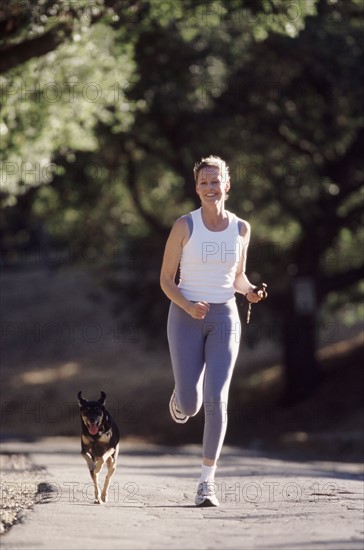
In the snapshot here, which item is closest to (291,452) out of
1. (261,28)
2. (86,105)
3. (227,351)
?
(86,105)

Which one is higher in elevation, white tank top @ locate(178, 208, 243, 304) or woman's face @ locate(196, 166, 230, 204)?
woman's face @ locate(196, 166, 230, 204)

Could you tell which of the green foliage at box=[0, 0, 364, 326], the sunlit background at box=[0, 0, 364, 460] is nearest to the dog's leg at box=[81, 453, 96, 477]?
the sunlit background at box=[0, 0, 364, 460]

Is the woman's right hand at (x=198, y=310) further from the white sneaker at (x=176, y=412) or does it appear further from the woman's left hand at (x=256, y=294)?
the white sneaker at (x=176, y=412)

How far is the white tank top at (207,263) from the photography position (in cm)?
816

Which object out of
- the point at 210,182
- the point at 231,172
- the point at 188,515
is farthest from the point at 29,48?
the point at 231,172

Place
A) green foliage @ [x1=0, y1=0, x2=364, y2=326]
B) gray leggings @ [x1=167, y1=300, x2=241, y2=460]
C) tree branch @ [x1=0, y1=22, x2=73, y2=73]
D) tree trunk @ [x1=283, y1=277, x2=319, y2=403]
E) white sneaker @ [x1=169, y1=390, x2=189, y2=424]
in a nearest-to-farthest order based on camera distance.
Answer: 1. gray leggings @ [x1=167, y1=300, x2=241, y2=460]
2. white sneaker @ [x1=169, y1=390, x2=189, y2=424]
3. tree branch @ [x1=0, y1=22, x2=73, y2=73]
4. green foliage @ [x1=0, y1=0, x2=364, y2=326]
5. tree trunk @ [x1=283, y1=277, x2=319, y2=403]

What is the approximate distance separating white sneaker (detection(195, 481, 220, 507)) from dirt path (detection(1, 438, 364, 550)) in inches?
3.1

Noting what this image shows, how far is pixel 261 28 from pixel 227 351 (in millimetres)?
7766

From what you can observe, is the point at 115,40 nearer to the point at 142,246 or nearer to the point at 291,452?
the point at 291,452

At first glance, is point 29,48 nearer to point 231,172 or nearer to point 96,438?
point 96,438

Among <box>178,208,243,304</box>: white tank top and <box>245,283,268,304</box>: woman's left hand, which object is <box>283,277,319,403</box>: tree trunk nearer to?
<box>245,283,268,304</box>: woman's left hand

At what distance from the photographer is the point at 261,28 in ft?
49.1

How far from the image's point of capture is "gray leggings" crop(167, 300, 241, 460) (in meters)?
8.15

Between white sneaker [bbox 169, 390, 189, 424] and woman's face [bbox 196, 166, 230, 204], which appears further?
white sneaker [bbox 169, 390, 189, 424]
